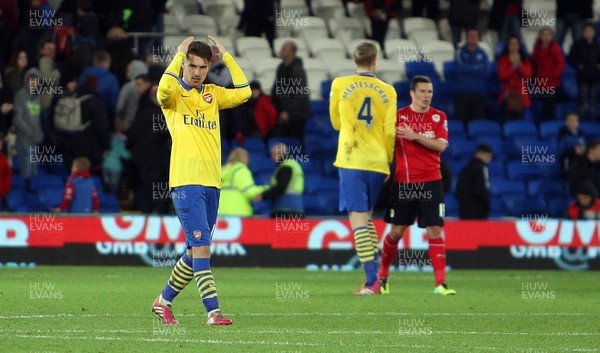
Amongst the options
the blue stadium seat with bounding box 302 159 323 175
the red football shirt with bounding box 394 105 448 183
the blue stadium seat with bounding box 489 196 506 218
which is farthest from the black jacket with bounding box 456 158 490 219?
the red football shirt with bounding box 394 105 448 183

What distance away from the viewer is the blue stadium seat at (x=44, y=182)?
21391 mm

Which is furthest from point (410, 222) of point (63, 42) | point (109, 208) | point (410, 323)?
point (63, 42)

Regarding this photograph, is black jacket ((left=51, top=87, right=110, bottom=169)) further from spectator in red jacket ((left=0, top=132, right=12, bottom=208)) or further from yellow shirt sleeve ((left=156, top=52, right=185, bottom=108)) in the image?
yellow shirt sleeve ((left=156, top=52, right=185, bottom=108))

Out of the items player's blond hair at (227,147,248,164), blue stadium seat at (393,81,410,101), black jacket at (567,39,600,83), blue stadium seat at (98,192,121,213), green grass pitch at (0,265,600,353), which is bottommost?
green grass pitch at (0,265,600,353)

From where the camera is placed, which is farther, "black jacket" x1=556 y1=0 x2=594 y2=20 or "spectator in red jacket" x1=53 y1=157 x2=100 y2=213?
"black jacket" x1=556 y1=0 x2=594 y2=20

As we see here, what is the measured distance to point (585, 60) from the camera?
2348 cm

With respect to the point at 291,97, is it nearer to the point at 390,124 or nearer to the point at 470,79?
the point at 470,79

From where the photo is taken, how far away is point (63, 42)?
22312 mm

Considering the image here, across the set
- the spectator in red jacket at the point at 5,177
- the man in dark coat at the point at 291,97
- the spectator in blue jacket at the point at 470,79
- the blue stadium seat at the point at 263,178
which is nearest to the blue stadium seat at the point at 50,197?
the spectator in red jacket at the point at 5,177

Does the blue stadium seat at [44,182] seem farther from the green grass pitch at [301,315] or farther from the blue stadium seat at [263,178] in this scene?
the green grass pitch at [301,315]

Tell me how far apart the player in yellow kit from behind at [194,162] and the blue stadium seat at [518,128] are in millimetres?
13054

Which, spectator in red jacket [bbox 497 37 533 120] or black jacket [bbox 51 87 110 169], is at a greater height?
spectator in red jacket [bbox 497 37 533 120]

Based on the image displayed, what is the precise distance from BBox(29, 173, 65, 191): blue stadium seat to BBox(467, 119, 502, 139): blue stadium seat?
6843mm

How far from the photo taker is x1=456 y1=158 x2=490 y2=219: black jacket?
20.1 m
